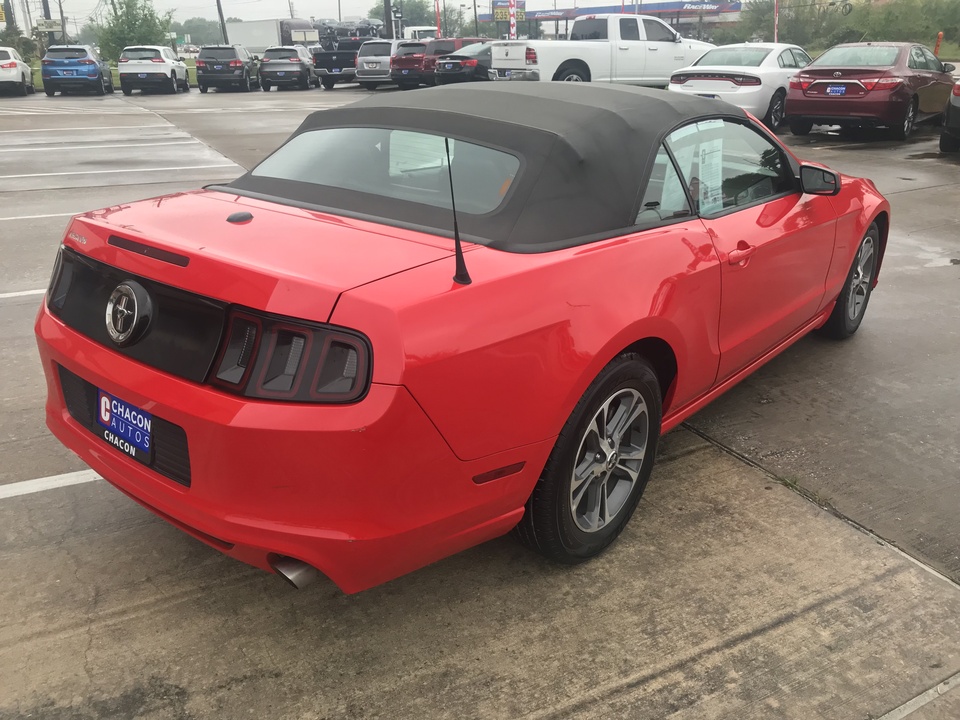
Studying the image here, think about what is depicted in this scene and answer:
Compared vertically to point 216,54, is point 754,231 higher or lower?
lower

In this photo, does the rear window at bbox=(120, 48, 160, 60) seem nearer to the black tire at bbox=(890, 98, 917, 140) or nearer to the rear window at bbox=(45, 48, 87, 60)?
the rear window at bbox=(45, 48, 87, 60)

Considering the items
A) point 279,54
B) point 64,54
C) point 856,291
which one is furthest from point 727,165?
point 279,54

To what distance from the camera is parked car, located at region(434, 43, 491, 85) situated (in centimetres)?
A: 2380

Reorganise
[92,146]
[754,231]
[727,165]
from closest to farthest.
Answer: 1. [754,231]
2. [727,165]
3. [92,146]

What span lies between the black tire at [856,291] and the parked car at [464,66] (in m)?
20.1

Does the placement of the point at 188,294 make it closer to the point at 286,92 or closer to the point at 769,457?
the point at 769,457

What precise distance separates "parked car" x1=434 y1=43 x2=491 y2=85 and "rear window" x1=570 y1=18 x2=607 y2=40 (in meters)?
6.19

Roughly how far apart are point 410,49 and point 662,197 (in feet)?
82.0

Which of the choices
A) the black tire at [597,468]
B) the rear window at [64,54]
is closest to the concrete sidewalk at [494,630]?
the black tire at [597,468]

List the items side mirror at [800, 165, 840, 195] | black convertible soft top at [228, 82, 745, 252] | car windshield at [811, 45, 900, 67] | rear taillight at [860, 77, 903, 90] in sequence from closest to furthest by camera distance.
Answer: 1. black convertible soft top at [228, 82, 745, 252]
2. side mirror at [800, 165, 840, 195]
3. rear taillight at [860, 77, 903, 90]
4. car windshield at [811, 45, 900, 67]

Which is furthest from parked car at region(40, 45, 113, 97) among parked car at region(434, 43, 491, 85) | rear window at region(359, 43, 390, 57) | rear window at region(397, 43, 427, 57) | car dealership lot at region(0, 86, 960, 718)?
car dealership lot at region(0, 86, 960, 718)

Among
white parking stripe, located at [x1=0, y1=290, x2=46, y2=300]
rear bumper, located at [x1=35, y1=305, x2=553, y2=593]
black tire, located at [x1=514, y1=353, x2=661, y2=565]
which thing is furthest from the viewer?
white parking stripe, located at [x1=0, y1=290, x2=46, y2=300]

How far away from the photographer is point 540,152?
2.76 m

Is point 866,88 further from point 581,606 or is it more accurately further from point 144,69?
point 144,69
